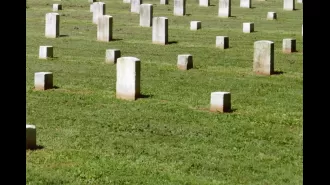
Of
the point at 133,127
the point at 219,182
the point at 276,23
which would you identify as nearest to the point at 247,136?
the point at 133,127

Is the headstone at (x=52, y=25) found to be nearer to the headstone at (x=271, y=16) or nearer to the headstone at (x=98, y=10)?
the headstone at (x=98, y=10)

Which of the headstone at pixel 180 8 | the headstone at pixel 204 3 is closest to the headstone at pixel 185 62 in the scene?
the headstone at pixel 180 8

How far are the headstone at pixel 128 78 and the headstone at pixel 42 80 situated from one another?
71.4 inches

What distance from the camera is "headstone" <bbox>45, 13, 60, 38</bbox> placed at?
25078mm

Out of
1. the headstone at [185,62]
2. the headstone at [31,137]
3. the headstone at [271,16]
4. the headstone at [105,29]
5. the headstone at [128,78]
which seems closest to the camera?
the headstone at [31,137]

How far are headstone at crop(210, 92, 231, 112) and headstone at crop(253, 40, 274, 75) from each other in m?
4.85

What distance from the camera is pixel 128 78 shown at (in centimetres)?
1382

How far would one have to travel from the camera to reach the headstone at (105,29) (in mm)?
24188

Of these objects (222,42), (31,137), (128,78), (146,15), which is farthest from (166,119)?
(146,15)

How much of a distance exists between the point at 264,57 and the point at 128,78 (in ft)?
16.7

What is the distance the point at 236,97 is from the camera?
1448 centimetres

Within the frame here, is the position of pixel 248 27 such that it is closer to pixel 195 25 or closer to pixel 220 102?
pixel 195 25

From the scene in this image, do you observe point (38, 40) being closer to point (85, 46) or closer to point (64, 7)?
point (85, 46)
